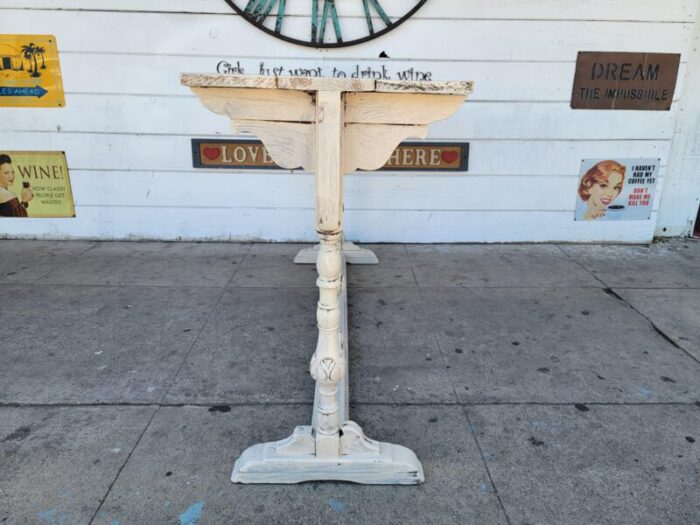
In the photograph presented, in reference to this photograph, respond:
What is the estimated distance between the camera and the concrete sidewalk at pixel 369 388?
2.03m

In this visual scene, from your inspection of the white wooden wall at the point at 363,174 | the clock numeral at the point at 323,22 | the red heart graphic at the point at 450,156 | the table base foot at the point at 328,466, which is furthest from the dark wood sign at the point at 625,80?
the table base foot at the point at 328,466

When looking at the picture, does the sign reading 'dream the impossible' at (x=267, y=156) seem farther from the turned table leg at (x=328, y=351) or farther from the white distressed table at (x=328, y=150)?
the turned table leg at (x=328, y=351)

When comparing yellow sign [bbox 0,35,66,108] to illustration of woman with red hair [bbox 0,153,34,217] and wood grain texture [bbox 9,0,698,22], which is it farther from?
illustration of woman with red hair [bbox 0,153,34,217]

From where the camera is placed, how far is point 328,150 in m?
1.89

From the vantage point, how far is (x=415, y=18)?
4695 millimetres

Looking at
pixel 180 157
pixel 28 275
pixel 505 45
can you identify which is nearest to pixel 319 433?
pixel 28 275

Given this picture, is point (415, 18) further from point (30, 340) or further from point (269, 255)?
point (30, 340)

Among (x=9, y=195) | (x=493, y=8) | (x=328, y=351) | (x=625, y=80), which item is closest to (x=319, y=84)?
(x=328, y=351)

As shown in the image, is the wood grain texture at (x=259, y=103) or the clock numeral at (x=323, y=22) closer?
the wood grain texture at (x=259, y=103)

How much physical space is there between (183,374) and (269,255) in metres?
2.14

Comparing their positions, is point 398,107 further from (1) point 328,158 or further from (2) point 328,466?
(2) point 328,466

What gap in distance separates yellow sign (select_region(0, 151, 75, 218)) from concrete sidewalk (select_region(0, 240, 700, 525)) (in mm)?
659

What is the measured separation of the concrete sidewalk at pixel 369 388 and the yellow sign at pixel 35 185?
0.66 m

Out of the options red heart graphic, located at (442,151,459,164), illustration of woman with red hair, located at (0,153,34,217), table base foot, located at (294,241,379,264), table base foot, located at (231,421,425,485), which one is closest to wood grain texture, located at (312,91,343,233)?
table base foot, located at (231,421,425,485)
